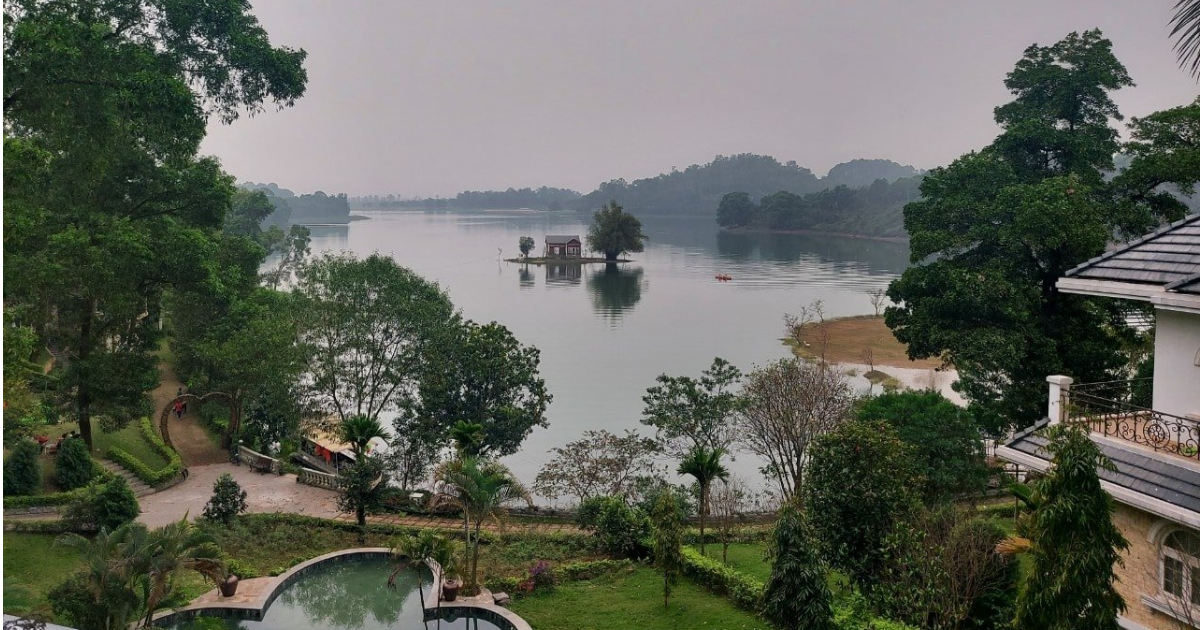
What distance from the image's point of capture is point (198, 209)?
2131 cm

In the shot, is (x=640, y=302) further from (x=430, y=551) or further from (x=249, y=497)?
(x=430, y=551)

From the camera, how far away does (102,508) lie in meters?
14.9

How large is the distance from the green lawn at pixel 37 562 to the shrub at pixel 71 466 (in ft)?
8.89

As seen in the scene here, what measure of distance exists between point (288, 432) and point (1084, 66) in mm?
21939

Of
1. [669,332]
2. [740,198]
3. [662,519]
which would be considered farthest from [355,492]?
[740,198]

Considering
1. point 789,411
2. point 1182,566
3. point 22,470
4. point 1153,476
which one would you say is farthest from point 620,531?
point 22,470

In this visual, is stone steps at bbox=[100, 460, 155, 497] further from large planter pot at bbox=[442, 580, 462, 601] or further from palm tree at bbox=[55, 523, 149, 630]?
large planter pot at bbox=[442, 580, 462, 601]

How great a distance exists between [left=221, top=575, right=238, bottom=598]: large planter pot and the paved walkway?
184 inches

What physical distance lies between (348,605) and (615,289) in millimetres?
50495

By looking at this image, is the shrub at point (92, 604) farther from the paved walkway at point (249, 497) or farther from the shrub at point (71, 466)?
the shrub at point (71, 466)

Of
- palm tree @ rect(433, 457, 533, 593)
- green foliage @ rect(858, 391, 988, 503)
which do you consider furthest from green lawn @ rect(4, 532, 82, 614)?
green foliage @ rect(858, 391, 988, 503)

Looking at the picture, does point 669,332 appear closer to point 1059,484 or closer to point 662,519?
point 662,519

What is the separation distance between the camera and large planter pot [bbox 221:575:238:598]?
1277 cm

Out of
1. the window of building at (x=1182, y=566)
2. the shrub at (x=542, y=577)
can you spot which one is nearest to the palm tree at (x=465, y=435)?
the shrub at (x=542, y=577)
